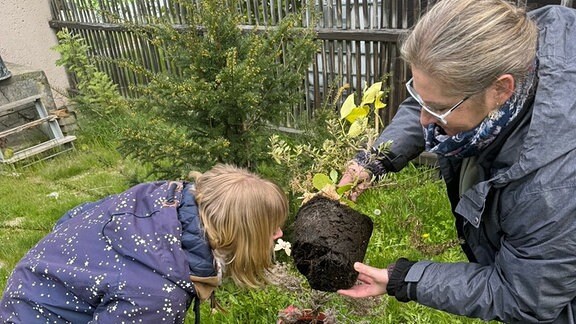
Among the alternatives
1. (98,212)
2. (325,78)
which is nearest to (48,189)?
(325,78)

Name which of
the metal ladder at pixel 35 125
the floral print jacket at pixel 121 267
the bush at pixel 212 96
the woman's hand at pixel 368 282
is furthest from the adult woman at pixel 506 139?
the metal ladder at pixel 35 125

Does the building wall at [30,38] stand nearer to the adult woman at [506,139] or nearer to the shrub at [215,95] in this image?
the shrub at [215,95]

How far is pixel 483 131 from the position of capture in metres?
1.44

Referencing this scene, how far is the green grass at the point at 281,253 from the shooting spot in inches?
91.6

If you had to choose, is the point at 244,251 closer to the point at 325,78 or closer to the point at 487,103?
the point at 487,103

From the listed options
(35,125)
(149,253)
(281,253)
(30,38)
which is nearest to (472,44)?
(149,253)

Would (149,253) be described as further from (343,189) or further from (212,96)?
(212,96)

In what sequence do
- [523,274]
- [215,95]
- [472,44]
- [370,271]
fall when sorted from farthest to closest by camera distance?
[215,95]
[370,271]
[523,274]
[472,44]

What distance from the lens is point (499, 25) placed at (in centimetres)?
130

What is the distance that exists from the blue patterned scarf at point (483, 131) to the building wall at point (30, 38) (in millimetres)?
5562

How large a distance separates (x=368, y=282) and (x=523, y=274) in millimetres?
537

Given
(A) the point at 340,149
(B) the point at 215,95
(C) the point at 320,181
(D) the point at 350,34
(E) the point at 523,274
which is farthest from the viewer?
(D) the point at 350,34

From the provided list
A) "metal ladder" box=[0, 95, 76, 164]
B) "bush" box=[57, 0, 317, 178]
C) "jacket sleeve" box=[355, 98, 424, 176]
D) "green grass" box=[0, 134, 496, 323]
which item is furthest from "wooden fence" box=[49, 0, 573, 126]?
"metal ladder" box=[0, 95, 76, 164]

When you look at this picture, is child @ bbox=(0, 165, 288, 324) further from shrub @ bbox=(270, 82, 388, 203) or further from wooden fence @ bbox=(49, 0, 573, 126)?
wooden fence @ bbox=(49, 0, 573, 126)
